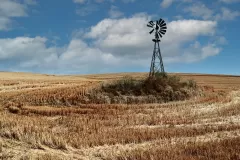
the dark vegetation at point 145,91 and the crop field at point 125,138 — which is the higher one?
the dark vegetation at point 145,91

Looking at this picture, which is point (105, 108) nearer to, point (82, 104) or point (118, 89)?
point (82, 104)

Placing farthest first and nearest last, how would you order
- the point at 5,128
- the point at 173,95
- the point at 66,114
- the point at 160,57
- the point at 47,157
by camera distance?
1. the point at 160,57
2. the point at 173,95
3. the point at 66,114
4. the point at 5,128
5. the point at 47,157

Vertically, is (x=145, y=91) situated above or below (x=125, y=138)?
above

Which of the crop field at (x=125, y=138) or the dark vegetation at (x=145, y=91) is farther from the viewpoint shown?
the dark vegetation at (x=145, y=91)

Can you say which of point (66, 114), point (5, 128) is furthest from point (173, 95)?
point (5, 128)

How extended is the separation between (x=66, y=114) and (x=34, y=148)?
13792mm

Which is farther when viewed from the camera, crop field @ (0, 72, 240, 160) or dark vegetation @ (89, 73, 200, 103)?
dark vegetation @ (89, 73, 200, 103)

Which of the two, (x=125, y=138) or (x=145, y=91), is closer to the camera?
(x=125, y=138)

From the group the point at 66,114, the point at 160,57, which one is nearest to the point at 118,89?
the point at 160,57

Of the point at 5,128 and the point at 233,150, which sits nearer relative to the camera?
the point at 233,150

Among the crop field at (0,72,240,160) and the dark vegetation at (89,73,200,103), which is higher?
the dark vegetation at (89,73,200,103)

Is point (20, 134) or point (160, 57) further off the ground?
point (160, 57)

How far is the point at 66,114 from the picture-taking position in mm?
29984

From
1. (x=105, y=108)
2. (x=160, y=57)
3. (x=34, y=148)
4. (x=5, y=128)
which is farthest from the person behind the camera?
(x=160, y=57)
